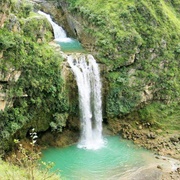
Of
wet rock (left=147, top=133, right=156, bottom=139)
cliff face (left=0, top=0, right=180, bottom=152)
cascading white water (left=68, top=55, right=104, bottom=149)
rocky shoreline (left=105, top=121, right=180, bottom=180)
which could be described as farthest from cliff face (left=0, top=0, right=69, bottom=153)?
wet rock (left=147, top=133, right=156, bottom=139)

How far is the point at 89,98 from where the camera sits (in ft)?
58.2

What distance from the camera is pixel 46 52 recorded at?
16.0 m

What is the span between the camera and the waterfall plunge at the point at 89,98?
1731cm

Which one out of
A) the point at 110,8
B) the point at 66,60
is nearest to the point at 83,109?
the point at 66,60

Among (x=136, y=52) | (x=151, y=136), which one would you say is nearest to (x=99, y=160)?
(x=151, y=136)

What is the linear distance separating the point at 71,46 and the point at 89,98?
13.3 ft

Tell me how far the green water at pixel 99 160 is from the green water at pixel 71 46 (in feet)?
18.6

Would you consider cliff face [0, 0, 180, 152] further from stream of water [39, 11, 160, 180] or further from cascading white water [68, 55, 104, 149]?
stream of water [39, 11, 160, 180]

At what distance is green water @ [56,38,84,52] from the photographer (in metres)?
19.3

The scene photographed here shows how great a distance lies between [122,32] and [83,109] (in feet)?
17.0

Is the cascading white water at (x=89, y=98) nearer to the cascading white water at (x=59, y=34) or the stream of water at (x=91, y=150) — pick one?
the stream of water at (x=91, y=150)

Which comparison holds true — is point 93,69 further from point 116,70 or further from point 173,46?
point 173,46

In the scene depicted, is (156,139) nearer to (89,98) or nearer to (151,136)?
(151,136)

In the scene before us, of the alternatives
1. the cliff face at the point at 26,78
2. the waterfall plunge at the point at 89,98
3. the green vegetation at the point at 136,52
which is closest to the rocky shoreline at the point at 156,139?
the green vegetation at the point at 136,52
